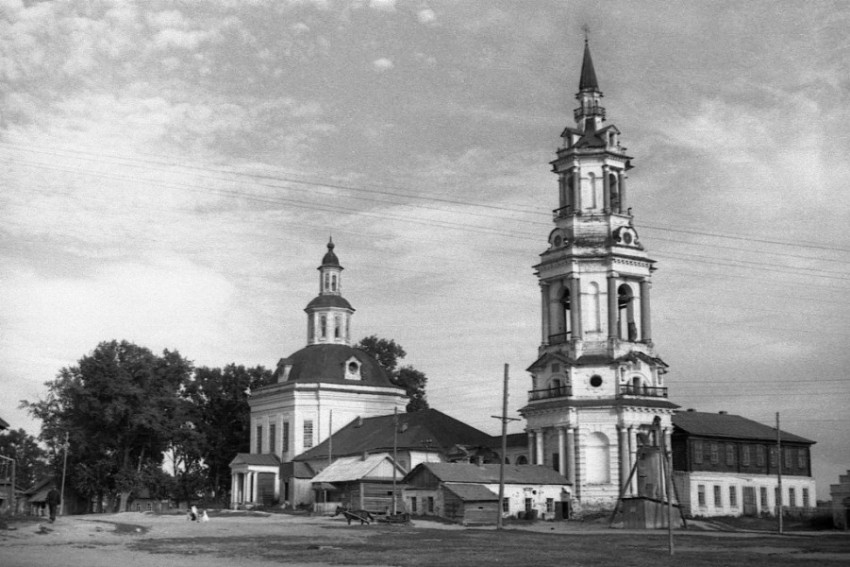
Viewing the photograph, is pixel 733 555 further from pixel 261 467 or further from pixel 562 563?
pixel 261 467

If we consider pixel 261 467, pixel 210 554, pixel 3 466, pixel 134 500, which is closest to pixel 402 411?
pixel 261 467

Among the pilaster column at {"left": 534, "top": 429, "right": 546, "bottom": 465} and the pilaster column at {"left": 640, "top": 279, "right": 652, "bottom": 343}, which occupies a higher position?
the pilaster column at {"left": 640, "top": 279, "right": 652, "bottom": 343}

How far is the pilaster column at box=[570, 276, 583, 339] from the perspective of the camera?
227 ft

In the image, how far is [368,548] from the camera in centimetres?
3578

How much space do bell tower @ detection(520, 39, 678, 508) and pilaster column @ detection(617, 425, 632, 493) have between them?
0.20 feet

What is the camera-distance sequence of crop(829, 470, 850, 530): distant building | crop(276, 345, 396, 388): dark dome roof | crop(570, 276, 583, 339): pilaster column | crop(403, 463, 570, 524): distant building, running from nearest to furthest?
1. crop(829, 470, 850, 530): distant building
2. crop(403, 463, 570, 524): distant building
3. crop(570, 276, 583, 339): pilaster column
4. crop(276, 345, 396, 388): dark dome roof

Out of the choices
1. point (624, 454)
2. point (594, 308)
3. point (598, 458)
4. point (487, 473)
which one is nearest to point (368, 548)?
point (487, 473)

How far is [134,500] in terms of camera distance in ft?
291

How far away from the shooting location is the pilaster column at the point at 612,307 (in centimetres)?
6881

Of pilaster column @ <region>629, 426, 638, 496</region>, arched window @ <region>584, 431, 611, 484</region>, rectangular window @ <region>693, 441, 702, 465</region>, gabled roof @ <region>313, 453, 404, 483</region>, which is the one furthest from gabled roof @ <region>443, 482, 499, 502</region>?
rectangular window @ <region>693, 441, 702, 465</region>

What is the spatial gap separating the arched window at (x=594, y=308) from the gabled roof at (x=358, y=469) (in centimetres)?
1523

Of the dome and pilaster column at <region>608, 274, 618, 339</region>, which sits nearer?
pilaster column at <region>608, 274, 618, 339</region>

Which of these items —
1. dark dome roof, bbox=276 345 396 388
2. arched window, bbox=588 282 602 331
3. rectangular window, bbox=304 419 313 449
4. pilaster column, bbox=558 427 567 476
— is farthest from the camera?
dark dome roof, bbox=276 345 396 388

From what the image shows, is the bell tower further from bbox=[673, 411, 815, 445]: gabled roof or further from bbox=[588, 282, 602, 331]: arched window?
bbox=[673, 411, 815, 445]: gabled roof
